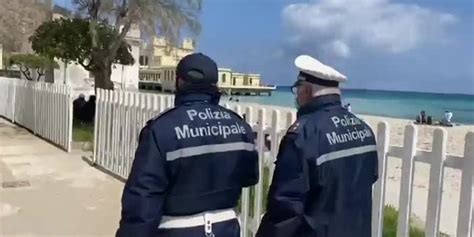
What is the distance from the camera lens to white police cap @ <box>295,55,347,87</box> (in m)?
2.83

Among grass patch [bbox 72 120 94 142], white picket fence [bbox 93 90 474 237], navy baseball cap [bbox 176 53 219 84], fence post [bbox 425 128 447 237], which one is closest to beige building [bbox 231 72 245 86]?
grass patch [bbox 72 120 94 142]

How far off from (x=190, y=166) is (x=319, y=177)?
598mm

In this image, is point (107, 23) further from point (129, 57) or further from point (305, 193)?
point (305, 193)

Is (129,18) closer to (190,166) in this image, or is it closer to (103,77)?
(103,77)

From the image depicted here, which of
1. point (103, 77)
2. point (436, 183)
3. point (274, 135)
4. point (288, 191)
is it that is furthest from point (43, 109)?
point (288, 191)

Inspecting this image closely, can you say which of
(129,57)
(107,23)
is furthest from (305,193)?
(129,57)

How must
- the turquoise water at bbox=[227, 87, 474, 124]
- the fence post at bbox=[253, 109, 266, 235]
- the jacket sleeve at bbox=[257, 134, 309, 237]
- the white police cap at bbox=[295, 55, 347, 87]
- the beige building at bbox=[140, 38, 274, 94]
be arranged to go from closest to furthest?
the jacket sleeve at bbox=[257, 134, 309, 237] < the white police cap at bbox=[295, 55, 347, 87] < the fence post at bbox=[253, 109, 266, 235] < the beige building at bbox=[140, 38, 274, 94] < the turquoise water at bbox=[227, 87, 474, 124]

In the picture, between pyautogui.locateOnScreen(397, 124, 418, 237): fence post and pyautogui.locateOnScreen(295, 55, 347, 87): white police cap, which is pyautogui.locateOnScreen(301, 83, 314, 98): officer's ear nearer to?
pyautogui.locateOnScreen(295, 55, 347, 87): white police cap

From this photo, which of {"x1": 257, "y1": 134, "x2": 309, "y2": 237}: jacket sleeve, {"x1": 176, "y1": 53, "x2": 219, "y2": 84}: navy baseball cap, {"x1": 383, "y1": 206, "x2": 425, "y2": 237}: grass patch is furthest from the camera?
{"x1": 383, "y1": 206, "x2": 425, "y2": 237}: grass patch

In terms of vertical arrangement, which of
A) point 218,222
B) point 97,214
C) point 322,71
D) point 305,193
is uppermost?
point 322,71

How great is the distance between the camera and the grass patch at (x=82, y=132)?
40.7 feet

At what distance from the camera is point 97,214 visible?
21.3ft

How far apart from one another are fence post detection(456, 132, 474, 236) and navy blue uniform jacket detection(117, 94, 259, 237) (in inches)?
55.5

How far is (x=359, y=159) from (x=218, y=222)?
76cm
